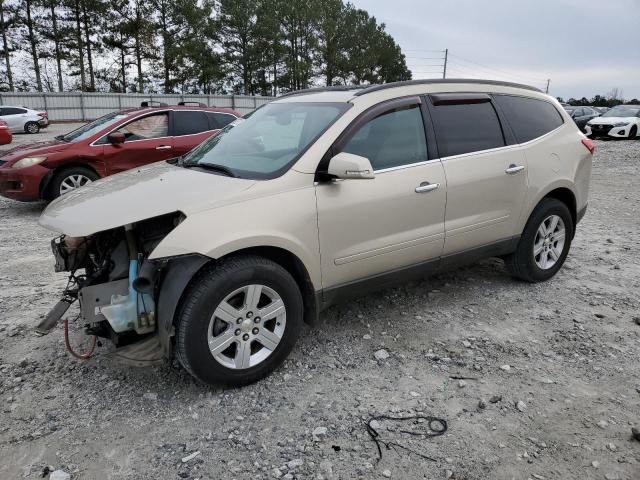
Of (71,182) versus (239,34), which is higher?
(239,34)

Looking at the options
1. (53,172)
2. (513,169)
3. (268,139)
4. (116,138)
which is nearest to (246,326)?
(268,139)

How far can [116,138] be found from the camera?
7734 mm

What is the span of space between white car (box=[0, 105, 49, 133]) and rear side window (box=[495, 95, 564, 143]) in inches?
955

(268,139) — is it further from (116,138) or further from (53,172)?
(53,172)

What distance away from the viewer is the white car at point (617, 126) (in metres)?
20.0

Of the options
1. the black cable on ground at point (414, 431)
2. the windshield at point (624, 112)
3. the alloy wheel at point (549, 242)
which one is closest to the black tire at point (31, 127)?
the alloy wheel at point (549, 242)

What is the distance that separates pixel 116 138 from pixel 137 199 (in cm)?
530

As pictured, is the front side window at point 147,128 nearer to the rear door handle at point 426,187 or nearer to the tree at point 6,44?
the rear door handle at point 426,187

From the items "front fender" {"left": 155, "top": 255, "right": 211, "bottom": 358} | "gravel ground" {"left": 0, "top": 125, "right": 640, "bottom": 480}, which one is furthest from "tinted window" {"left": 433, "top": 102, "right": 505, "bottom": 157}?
"front fender" {"left": 155, "top": 255, "right": 211, "bottom": 358}

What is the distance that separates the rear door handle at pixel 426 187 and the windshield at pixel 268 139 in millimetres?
761

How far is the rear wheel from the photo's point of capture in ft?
24.8

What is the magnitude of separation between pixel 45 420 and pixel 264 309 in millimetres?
1350

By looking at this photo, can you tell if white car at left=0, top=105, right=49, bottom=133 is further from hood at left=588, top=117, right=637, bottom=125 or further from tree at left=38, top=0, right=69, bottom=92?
hood at left=588, top=117, right=637, bottom=125

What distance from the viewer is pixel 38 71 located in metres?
36.6
